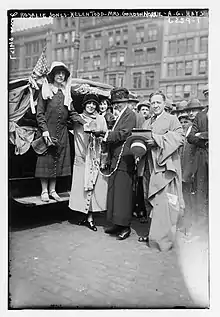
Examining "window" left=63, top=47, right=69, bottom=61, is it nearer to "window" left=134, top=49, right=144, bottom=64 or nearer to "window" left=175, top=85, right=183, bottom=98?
"window" left=134, top=49, right=144, bottom=64

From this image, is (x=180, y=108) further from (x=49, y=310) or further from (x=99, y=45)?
(x=49, y=310)

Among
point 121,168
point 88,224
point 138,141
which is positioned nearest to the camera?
point 138,141

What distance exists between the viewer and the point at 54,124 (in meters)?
3.21

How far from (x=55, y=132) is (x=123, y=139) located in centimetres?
54

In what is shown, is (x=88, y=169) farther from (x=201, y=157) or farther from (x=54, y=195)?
(x=201, y=157)

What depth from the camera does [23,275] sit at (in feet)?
10.2

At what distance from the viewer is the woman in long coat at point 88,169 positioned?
10.5 feet

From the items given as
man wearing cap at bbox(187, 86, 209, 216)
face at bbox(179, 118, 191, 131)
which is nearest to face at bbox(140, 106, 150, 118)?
face at bbox(179, 118, 191, 131)

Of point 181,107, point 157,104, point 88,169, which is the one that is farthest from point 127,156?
point 181,107

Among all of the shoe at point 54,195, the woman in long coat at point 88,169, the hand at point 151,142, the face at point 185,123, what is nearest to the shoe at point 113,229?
the woman in long coat at point 88,169

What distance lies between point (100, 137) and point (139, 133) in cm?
32

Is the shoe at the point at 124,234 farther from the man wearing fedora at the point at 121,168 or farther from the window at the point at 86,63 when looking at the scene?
the window at the point at 86,63

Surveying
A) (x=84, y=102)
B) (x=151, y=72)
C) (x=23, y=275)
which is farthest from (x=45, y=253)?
(x=151, y=72)

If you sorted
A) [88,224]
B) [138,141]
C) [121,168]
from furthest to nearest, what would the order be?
[88,224] → [121,168] → [138,141]
